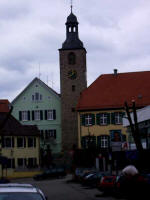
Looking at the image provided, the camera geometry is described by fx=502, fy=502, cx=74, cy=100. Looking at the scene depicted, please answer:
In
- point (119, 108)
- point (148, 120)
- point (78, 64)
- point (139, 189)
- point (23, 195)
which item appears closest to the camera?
point (139, 189)

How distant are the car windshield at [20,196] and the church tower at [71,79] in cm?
5993

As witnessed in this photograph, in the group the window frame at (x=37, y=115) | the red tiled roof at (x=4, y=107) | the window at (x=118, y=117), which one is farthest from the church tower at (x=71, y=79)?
the red tiled roof at (x=4, y=107)

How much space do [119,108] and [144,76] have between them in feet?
22.0

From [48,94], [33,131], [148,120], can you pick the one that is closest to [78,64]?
[48,94]

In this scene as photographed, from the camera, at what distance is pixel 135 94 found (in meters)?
65.6

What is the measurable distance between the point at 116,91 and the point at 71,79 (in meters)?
6.88

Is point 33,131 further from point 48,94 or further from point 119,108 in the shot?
point 119,108

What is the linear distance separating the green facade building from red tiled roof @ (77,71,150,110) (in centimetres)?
653

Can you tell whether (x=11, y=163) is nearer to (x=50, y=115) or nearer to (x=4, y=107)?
(x=50, y=115)

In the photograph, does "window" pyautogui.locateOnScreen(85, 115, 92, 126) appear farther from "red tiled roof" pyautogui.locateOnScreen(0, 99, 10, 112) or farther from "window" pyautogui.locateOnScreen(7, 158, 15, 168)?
"red tiled roof" pyautogui.locateOnScreen(0, 99, 10, 112)

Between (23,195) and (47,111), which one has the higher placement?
(47,111)

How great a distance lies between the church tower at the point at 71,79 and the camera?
69500 mm

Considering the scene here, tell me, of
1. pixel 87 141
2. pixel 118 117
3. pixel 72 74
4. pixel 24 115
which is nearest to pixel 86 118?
pixel 87 141

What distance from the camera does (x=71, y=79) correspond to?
2766 inches
